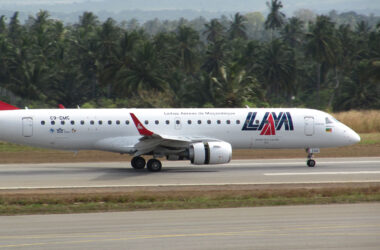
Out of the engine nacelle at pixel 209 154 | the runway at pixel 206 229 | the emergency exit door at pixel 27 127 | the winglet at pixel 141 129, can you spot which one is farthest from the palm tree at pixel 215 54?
the runway at pixel 206 229

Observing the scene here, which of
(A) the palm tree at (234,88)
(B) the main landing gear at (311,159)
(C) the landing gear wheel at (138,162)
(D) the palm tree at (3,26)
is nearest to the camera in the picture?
(C) the landing gear wheel at (138,162)

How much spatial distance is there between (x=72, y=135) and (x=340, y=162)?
14.9 meters

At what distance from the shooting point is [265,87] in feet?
289

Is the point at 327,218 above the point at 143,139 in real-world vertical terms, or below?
below

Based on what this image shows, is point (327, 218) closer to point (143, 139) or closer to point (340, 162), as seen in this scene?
point (143, 139)

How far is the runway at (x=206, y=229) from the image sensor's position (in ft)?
46.0

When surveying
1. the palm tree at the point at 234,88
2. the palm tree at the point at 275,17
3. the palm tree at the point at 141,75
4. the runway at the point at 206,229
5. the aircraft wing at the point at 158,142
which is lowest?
the runway at the point at 206,229

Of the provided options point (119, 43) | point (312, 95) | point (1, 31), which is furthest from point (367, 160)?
point (1, 31)

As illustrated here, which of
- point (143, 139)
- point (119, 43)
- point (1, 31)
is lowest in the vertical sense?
point (143, 139)

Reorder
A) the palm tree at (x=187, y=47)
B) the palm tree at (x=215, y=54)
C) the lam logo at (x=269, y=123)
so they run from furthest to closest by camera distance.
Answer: the palm tree at (x=187, y=47)
the palm tree at (x=215, y=54)
the lam logo at (x=269, y=123)

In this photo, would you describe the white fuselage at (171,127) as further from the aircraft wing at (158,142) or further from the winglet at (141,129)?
the winglet at (141,129)

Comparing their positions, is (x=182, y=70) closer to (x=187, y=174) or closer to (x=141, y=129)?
(x=187, y=174)

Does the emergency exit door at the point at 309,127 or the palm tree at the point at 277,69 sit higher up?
the palm tree at the point at 277,69

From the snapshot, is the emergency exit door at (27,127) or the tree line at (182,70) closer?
the emergency exit door at (27,127)
